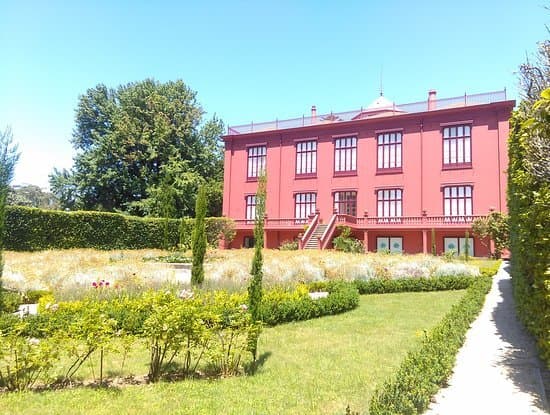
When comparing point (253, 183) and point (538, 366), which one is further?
point (253, 183)

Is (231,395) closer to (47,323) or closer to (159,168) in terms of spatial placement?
(47,323)

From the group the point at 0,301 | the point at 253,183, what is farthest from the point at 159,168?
the point at 0,301

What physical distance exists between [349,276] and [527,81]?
10.1m

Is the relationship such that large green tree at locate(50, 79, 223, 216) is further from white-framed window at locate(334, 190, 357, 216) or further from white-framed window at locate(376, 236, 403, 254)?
white-framed window at locate(376, 236, 403, 254)

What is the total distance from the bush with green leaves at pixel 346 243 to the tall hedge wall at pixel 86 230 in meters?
8.82

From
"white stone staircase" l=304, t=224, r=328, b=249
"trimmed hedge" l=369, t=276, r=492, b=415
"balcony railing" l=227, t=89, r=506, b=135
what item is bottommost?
"trimmed hedge" l=369, t=276, r=492, b=415

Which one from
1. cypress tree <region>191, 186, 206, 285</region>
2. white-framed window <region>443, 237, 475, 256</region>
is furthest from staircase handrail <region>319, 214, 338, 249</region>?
cypress tree <region>191, 186, 206, 285</region>

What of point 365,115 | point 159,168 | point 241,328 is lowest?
point 241,328

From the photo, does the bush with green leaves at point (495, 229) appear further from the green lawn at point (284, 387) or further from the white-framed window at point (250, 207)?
the green lawn at point (284, 387)

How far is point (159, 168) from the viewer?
126 feet

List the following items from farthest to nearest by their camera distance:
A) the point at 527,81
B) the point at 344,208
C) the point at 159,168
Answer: the point at 159,168, the point at 344,208, the point at 527,81

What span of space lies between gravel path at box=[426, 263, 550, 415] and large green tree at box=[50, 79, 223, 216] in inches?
1169

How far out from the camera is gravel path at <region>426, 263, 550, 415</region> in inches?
180

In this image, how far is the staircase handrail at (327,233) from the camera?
26734mm
